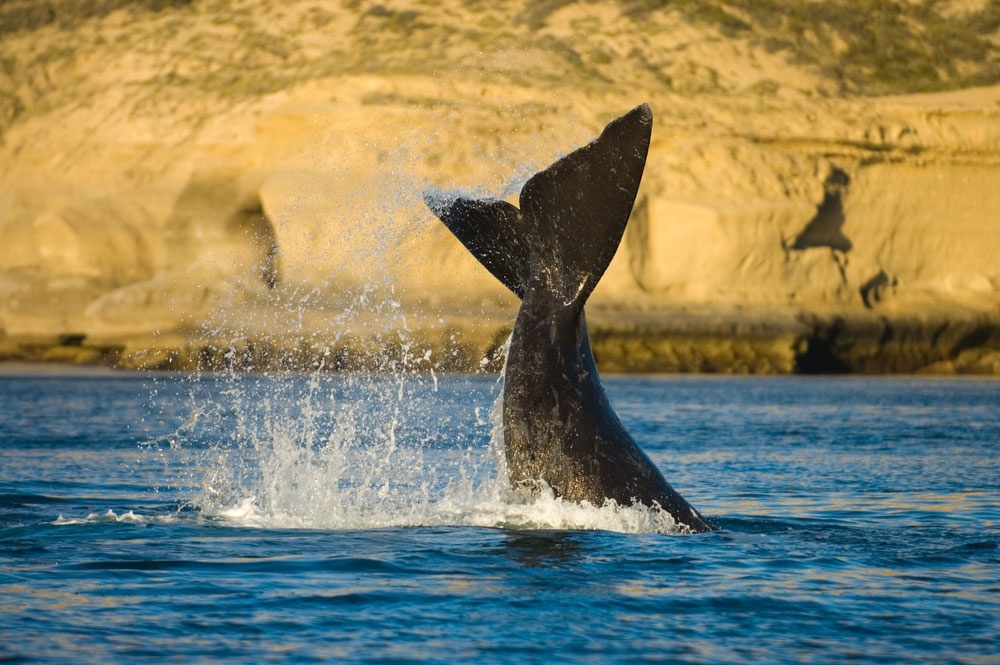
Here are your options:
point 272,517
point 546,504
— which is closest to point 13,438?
point 272,517

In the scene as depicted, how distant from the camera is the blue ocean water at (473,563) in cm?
669

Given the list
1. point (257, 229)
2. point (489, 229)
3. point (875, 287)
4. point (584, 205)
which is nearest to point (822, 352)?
point (875, 287)

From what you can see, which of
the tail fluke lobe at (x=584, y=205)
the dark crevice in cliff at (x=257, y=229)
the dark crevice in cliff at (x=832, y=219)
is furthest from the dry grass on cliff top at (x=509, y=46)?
the tail fluke lobe at (x=584, y=205)

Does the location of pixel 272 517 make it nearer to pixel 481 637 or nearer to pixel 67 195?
pixel 481 637

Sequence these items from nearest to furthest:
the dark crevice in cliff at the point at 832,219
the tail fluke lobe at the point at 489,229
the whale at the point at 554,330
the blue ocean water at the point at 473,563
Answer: the blue ocean water at the point at 473,563
the whale at the point at 554,330
the tail fluke lobe at the point at 489,229
the dark crevice in cliff at the point at 832,219

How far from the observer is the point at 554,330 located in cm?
881

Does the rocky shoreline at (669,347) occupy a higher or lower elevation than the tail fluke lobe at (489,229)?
lower

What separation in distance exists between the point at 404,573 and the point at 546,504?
4.03 feet

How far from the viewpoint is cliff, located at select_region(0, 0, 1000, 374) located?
39469mm

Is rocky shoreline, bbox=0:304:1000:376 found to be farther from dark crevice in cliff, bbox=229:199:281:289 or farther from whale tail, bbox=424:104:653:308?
whale tail, bbox=424:104:653:308

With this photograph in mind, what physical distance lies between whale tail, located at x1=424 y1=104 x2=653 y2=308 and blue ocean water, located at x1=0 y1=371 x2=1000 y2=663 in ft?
4.68

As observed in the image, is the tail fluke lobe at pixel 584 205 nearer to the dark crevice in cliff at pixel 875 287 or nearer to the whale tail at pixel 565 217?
the whale tail at pixel 565 217

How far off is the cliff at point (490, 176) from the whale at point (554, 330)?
88.7 feet

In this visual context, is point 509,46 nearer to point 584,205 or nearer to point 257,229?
point 257,229
